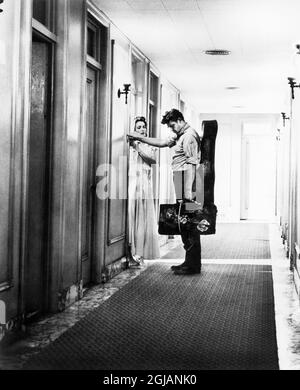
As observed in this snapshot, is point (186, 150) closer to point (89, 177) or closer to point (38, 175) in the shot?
point (89, 177)

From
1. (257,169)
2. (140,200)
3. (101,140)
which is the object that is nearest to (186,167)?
(140,200)

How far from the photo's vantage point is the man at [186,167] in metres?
6.81

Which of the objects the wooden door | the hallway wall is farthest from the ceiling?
the hallway wall

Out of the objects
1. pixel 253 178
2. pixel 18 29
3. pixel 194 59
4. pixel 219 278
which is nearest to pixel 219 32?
pixel 194 59

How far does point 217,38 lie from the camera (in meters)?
7.58

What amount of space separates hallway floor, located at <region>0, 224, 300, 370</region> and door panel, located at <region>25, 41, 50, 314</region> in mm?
297

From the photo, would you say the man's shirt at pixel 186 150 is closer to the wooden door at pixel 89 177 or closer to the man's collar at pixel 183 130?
the man's collar at pixel 183 130

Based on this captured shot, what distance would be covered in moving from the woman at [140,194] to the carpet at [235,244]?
1096 mm

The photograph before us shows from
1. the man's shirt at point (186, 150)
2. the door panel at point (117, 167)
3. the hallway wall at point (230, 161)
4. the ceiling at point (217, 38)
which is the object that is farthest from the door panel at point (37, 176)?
the hallway wall at point (230, 161)

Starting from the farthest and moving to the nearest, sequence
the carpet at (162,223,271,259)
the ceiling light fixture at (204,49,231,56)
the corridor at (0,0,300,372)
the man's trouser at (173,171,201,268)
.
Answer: the carpet at (162,223,271,259)
the ceiling light fixture at (204,49,231,56)
the man's trouser at (173,171,201,268)
the corridor at (0,0,300,372)

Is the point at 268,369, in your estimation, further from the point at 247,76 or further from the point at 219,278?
the point at 247,76

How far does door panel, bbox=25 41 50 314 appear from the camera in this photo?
476cm

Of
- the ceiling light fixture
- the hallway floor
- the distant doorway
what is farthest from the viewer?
the distant doorway

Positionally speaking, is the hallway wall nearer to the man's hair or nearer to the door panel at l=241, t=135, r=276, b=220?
the door panel at l=241, t=135, r=276, b=220
